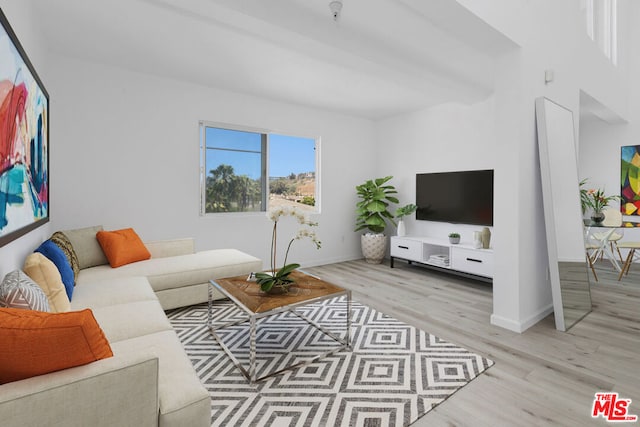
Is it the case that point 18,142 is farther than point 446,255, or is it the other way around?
point 446,255

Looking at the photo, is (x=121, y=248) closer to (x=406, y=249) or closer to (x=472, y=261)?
(x=406, y=249)

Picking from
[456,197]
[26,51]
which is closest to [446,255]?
[456,197]

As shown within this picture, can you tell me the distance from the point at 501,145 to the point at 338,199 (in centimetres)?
303

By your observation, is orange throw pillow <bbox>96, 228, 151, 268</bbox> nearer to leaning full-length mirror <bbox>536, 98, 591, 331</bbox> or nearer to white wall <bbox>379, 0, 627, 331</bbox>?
white wall <bbox>379, 0, 627, 331</bbox>

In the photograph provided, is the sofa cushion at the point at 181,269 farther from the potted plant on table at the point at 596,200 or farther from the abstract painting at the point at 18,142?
the potted plant on table at the point at 596,200

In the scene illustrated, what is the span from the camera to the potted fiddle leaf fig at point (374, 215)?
5.23 meters

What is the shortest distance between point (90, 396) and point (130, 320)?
3.06 feet

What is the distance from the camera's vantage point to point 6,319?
0.99 m

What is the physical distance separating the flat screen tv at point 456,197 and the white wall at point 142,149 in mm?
2053

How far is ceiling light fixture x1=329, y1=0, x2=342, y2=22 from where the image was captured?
87.2 inches

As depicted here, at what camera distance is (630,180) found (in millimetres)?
5012

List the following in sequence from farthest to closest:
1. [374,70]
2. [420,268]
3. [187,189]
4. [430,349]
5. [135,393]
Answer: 1. [420,268]
2. [187,189]
3. [374,70]
4. [430,349]
5. [135,393]

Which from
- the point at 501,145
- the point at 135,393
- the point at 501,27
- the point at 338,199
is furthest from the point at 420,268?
the point at 135,393

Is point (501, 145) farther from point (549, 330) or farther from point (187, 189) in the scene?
point (187, 189)
